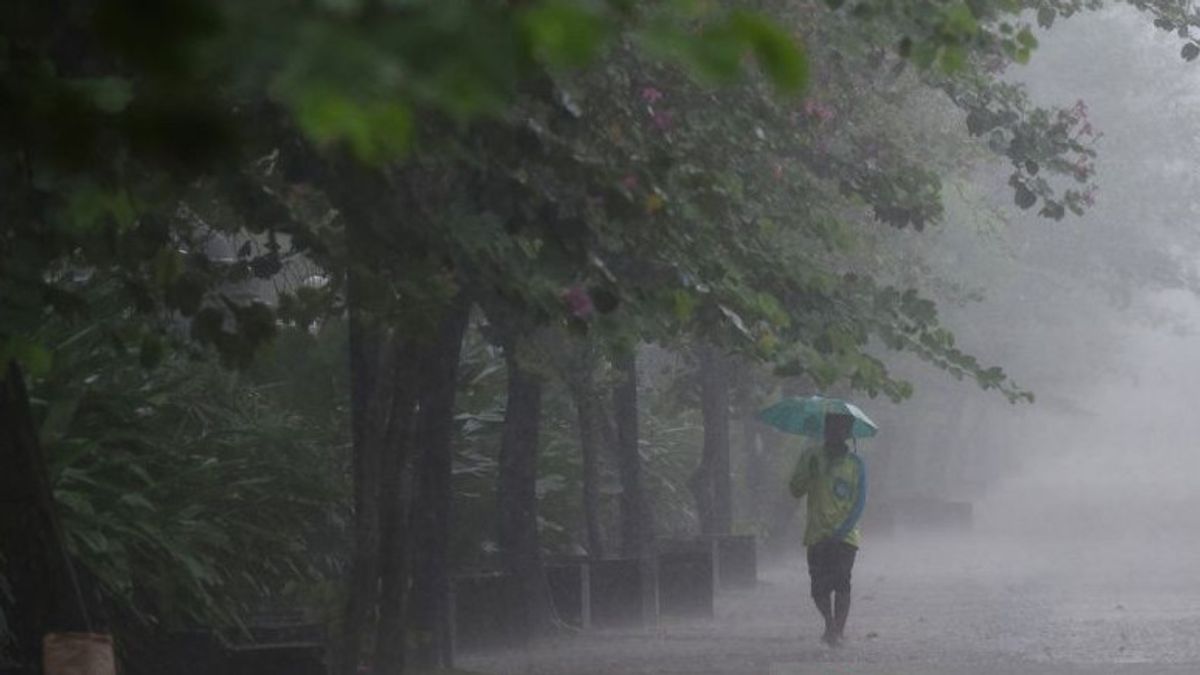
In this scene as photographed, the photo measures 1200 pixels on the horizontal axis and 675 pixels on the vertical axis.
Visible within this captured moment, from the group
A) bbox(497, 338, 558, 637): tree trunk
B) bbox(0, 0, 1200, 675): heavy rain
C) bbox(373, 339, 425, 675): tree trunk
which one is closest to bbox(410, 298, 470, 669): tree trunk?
bbox(0, 0, 1200, 675): heavy rain

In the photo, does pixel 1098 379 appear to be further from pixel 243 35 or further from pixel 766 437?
pixel 243 35

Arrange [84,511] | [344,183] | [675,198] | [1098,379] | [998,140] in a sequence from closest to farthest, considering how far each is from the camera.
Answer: [344,183] → [675,198] → [84,511] → [998,140] → [1098,379]

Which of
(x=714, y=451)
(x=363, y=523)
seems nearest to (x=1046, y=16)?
(x=363, y=523)

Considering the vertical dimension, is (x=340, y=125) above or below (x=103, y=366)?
below

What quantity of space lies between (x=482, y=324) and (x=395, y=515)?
258 inches

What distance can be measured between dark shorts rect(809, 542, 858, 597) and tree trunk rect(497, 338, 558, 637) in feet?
6.33

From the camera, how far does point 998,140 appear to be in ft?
46.9

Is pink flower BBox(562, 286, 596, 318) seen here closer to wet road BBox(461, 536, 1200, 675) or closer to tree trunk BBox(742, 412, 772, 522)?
A: wet road BBox(461, 536, 1200, 675)

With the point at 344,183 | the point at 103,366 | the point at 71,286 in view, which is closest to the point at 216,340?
the point at 344,183

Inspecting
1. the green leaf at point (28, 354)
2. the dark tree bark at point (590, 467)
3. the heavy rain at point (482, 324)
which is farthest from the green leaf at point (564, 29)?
the dark tree bark at point (590, 467)

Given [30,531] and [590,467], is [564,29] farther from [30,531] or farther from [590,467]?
[590,467]

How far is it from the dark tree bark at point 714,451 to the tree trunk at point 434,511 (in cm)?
1045

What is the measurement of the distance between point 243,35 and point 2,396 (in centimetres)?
601

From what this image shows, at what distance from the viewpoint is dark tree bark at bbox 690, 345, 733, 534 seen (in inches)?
1044
